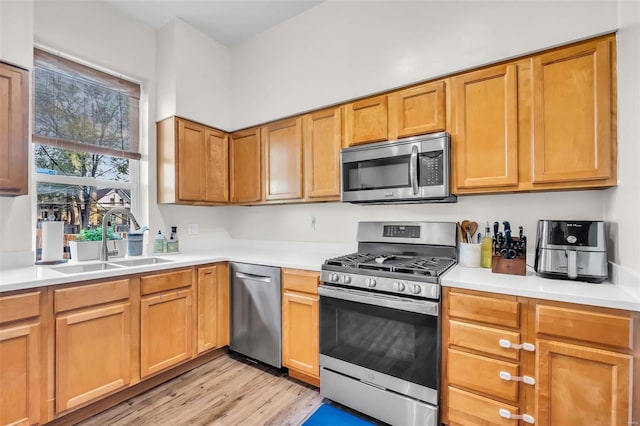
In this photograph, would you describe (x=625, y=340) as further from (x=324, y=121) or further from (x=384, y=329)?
(x=324, y=121)

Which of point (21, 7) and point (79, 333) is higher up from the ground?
point (21, 7)

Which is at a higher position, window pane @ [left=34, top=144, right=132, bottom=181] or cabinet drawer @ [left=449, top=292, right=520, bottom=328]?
window pane @ [left=34, top=144, right=132, bottom=181]

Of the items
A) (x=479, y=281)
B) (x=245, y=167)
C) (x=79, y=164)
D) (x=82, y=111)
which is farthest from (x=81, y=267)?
(x=479, y=281)

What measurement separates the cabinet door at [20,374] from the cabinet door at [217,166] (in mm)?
1666

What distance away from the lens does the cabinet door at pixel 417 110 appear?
2004 millimetres

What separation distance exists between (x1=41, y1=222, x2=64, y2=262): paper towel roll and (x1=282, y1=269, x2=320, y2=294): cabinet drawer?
5.55 ft

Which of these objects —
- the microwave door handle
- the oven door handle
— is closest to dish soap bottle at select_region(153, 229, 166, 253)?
the oven door handle

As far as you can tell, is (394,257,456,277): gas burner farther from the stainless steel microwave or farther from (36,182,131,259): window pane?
(36,182,131,259): window pane

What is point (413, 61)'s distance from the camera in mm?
2107

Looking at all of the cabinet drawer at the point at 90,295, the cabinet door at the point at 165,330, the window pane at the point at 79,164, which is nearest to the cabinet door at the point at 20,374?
the cabinet drawer at the point at 90,295

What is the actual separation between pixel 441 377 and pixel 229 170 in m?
2.64

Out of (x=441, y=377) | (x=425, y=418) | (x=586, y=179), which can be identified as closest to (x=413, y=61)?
(x=586, y=179)

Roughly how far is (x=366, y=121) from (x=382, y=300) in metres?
1.33

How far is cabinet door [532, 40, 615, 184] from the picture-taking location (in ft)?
5.12
